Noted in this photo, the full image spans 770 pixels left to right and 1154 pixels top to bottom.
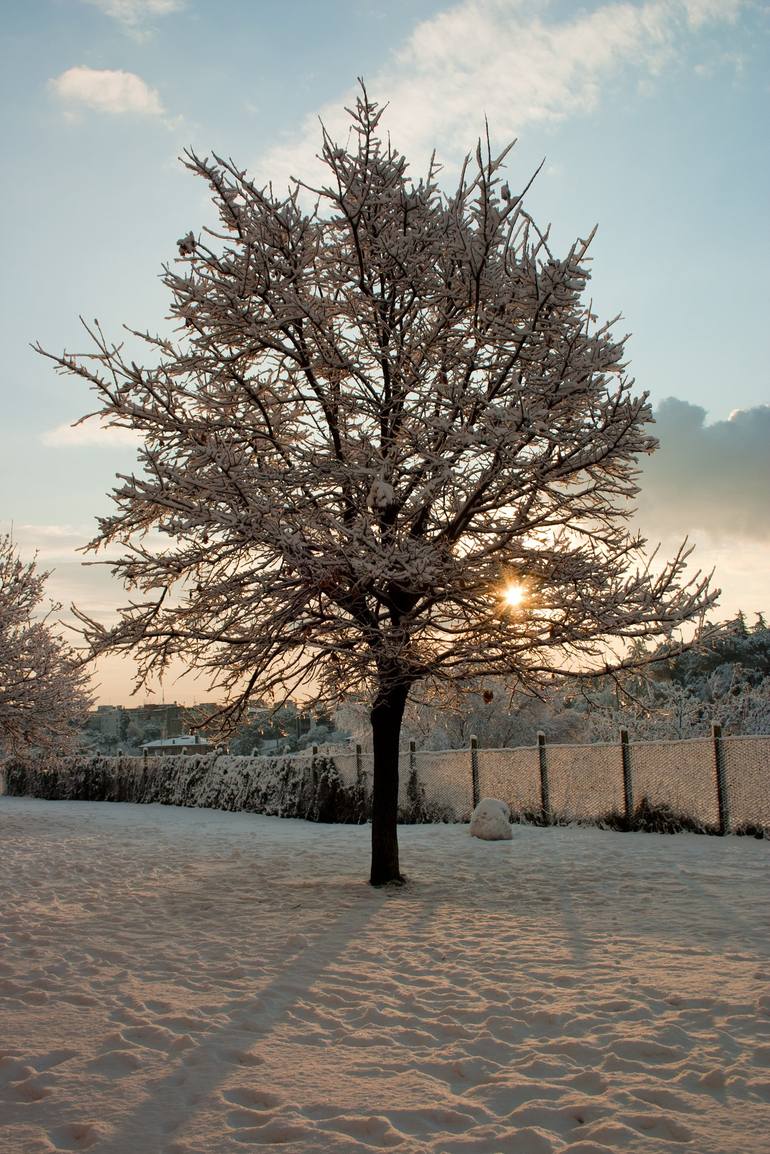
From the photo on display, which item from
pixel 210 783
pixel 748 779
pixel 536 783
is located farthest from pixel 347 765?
pixel 748 779

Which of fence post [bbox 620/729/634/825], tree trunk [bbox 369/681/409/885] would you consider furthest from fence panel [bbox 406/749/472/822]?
tree trunk [bbox 369/681/409/885]

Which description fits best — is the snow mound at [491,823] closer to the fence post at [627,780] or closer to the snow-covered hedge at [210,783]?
the fence post at [627,780]

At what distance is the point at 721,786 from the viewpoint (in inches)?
610

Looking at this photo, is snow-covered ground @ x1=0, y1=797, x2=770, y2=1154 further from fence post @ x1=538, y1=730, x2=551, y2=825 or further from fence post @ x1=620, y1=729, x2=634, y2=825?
fence post @ x1=538, y1=730, x2=551, y2=825

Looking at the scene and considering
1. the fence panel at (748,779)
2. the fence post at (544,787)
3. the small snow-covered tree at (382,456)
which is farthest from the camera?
the fence post at (544,787)

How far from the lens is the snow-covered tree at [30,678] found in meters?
19.0

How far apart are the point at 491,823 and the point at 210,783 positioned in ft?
42.7

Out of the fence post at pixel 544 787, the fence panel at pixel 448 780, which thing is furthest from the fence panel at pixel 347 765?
the fence post at pixel 544 787

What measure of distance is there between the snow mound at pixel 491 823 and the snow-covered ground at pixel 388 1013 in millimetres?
4229

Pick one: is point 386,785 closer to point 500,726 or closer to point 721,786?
point 721,786

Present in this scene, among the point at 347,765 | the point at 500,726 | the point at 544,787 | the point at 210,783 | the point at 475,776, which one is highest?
the point at 500,726

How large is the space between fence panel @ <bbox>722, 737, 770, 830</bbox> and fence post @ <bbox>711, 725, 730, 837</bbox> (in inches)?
2.2

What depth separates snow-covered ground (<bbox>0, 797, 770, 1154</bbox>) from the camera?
385 centimetres

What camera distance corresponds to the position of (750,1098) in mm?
4129
